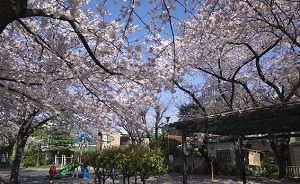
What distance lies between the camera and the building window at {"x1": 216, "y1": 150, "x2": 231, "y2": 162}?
22.3 metres

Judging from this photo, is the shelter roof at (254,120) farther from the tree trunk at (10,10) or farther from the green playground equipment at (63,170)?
the green playground equipment at (63,170)

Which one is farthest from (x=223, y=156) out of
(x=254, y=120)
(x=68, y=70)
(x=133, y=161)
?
(x=68, y=70)

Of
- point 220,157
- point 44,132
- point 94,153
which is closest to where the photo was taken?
point 94,153

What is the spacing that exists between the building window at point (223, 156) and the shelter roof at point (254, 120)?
49.3 ft

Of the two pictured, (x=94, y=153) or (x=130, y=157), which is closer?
(x=130, y=157)

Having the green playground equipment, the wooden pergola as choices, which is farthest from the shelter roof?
the green playground equipment

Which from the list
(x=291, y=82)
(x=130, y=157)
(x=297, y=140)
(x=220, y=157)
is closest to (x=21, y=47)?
(x=130, y=157)

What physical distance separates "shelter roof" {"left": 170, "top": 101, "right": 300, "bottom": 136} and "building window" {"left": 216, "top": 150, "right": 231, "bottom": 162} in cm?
1502

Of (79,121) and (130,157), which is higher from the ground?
(79,121)

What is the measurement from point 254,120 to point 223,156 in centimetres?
1782

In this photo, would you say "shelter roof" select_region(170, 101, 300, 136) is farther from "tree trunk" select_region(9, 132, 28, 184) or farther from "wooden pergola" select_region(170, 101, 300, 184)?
"tree trunk" select_region(9, 132, 28, 184)

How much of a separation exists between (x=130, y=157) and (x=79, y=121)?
2.23 meters

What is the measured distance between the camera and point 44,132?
33156 millimetres

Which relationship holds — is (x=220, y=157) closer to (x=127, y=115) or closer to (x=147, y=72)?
(x=127, y=115)
